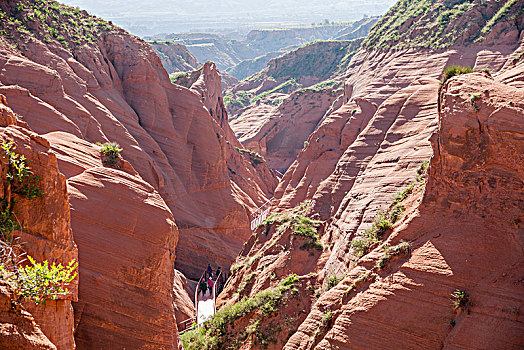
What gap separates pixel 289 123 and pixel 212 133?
3989 cm

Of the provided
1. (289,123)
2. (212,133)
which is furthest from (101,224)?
(289,123)

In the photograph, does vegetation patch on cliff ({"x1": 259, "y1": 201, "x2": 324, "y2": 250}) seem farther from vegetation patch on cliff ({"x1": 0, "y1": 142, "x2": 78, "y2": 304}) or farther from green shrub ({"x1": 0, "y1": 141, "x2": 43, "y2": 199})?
green shrub ({"x1": 0, "y1": 141, "x2": 43, "y2": 199})

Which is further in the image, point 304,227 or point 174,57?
point 174,57

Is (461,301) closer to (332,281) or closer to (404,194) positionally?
(404,194)

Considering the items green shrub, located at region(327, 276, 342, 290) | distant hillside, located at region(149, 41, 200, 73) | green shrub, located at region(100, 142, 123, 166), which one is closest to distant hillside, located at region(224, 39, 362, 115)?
distant hillside, located at region(149, 41, 200, 73)

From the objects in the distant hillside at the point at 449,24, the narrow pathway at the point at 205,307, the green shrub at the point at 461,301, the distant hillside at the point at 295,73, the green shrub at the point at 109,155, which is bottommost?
the narrow pathway at the point at 205,307

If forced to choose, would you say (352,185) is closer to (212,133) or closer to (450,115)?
(450,115)

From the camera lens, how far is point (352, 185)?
2575 centimetres

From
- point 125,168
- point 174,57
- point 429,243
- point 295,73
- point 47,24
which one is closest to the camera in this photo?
point 429,243

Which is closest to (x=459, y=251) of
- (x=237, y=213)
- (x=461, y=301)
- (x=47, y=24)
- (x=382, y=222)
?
(x=461, y=301)

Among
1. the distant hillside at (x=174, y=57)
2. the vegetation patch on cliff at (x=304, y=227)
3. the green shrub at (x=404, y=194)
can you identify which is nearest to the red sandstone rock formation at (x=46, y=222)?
the green shrub at (x=404, y=194)

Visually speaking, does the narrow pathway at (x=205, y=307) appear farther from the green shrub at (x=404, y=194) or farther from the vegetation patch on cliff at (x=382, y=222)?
the green shrub at (x=404, y=194)

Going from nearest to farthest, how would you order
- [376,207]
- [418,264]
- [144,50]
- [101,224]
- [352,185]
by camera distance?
[418,264], [101,224], [376,207], [352,185], [144,50]

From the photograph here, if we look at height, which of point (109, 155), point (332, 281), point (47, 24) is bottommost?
point (332, 281)
